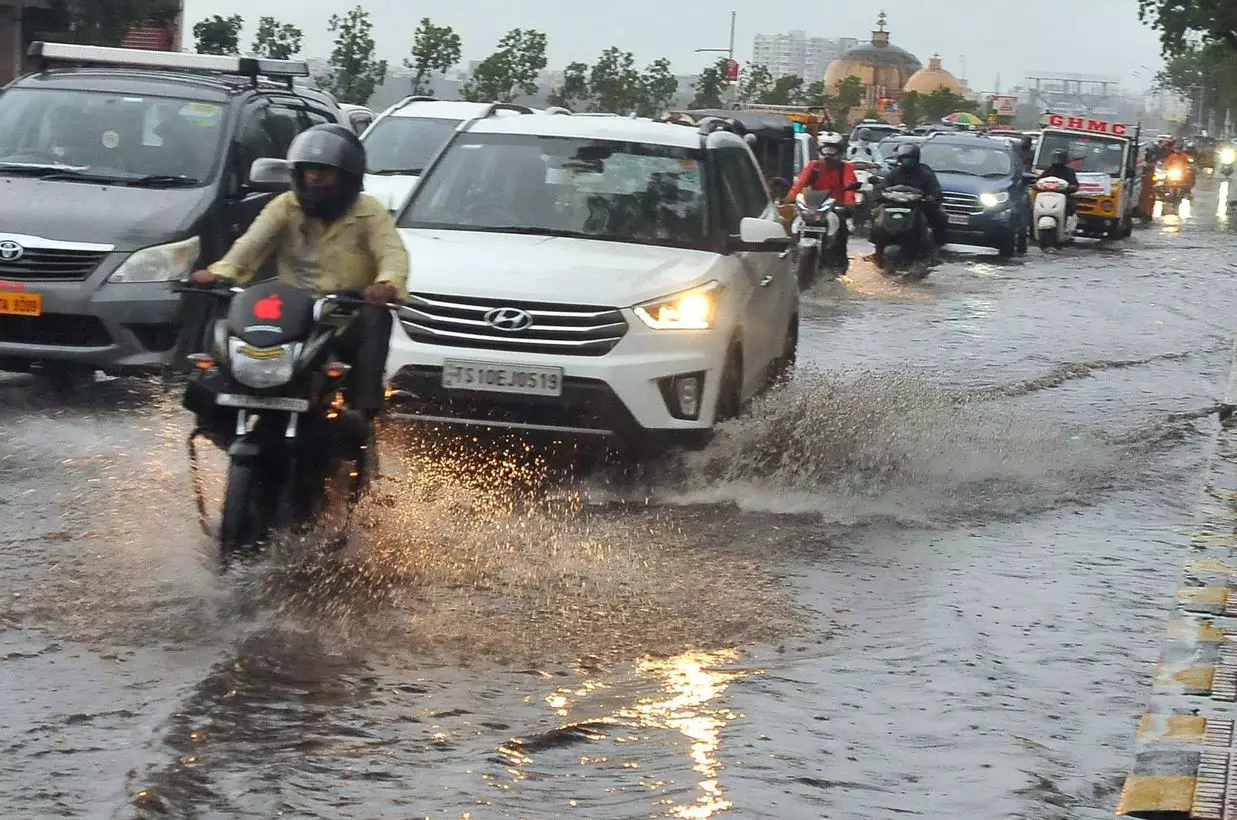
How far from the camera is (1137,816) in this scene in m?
4.83

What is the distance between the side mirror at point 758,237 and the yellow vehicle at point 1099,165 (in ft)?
83.4

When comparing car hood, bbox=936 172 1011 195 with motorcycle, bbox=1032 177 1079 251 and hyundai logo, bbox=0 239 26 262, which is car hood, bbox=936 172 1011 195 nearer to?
motorcycle, bbox=1032 177 1079 251

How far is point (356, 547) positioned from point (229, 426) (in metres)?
0.85

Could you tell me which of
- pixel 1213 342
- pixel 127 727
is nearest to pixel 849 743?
pixel 127 727

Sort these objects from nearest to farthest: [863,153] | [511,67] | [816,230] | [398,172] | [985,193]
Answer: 1. [398,172]
2. [816,230]
3. [985,193]
4. [863,153]
5. [511,67]

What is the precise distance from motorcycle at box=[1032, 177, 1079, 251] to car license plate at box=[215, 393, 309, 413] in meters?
27.2

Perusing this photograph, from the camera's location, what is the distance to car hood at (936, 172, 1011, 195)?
29312 mm

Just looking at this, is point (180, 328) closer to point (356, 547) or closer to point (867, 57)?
point (356, 547)

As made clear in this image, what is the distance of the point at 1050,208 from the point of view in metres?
32.5

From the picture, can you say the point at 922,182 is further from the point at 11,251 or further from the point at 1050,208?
the point at 11,251

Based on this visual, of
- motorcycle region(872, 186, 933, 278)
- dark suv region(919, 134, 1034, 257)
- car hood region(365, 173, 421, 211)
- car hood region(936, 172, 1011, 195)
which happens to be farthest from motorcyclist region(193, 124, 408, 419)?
car hood region(936, 172, 1011, 195)

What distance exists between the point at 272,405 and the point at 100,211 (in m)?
4.63

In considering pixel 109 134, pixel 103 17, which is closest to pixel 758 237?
pixel 109 134

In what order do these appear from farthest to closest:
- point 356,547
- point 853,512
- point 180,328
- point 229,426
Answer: point 180,328 → point 853,512 → point 356,547 → point 229,426
